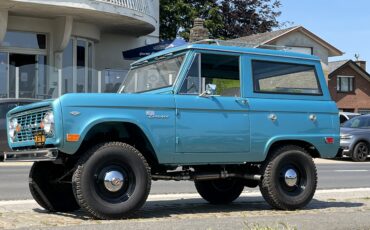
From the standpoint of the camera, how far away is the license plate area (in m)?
7.14

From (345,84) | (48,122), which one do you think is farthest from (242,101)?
(345,84)

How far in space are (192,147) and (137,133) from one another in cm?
71

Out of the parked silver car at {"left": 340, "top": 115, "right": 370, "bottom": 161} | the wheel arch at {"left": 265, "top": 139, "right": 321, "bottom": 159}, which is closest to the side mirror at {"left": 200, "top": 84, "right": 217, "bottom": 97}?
the wheel arch at {"left": 265, "top": 139, "right": 321, "bottom": 159}

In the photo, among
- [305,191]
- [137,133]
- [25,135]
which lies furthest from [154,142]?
Answer: [305,191]

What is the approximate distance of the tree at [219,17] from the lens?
1720 inches

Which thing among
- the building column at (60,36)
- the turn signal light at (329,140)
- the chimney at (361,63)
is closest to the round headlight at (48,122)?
the turn signal light at (329,140)

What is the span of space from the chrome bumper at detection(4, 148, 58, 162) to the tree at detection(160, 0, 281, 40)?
35.5 meters

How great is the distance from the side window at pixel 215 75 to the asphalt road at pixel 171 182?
11.3ft

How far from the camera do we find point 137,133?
7531mm

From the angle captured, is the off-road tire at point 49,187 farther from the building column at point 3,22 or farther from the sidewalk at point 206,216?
the building column at point 3,22

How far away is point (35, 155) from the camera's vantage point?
280 inches

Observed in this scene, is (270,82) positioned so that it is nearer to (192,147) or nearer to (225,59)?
(225,59)

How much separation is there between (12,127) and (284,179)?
364 centimetres

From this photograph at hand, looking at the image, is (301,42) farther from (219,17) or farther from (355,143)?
(355,143)
